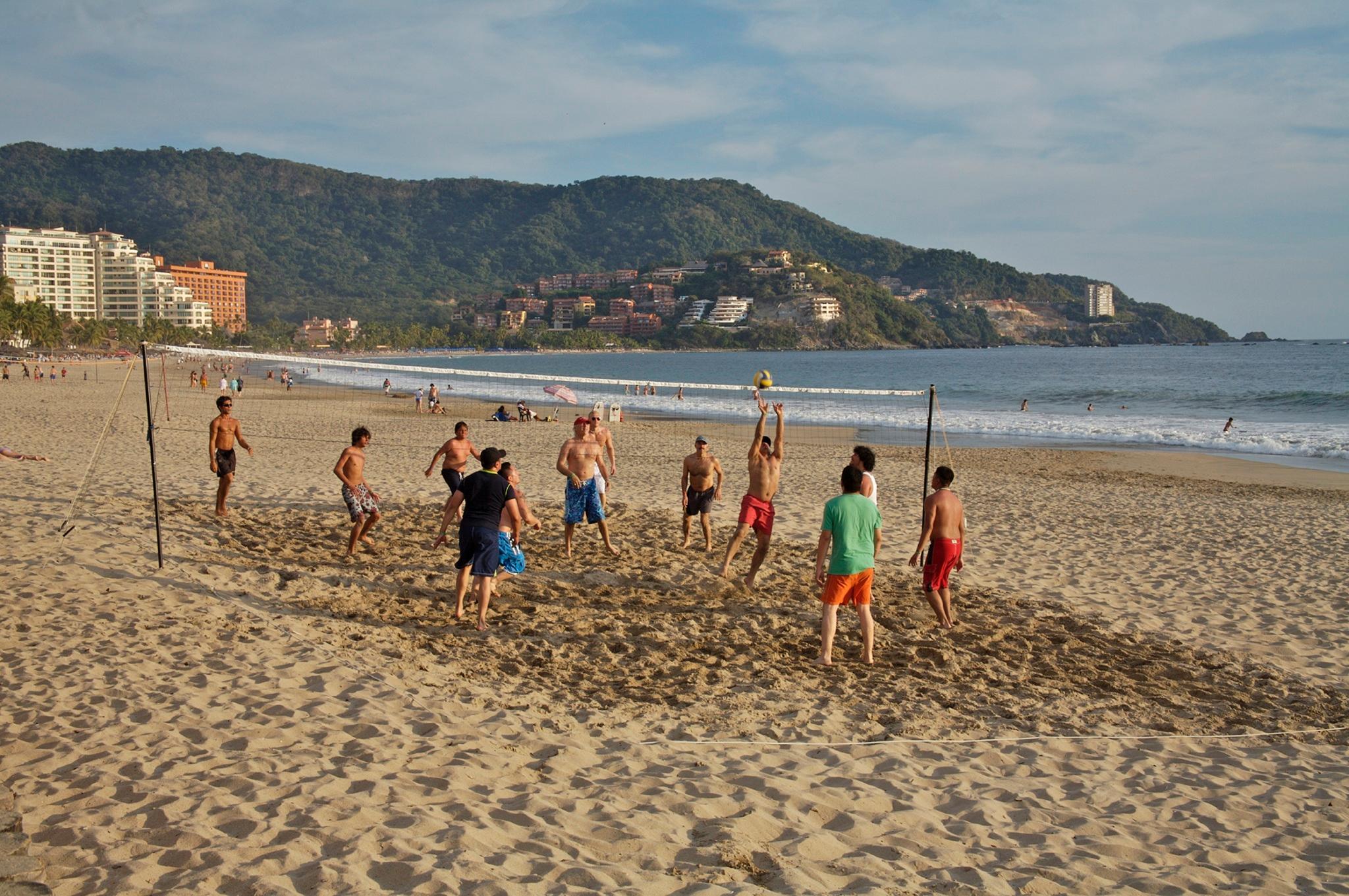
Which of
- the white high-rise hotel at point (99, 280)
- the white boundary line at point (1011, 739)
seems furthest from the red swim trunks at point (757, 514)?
the white high-rise hotel at point (99, 280)

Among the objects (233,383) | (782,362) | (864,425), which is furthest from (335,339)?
(864,425)

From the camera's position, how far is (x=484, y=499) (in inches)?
255

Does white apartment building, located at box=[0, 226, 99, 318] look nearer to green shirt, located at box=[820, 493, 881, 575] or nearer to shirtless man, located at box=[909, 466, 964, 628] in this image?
shirtless man, located at box=[909, 466, 964, 628]

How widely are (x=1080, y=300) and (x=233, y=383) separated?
184 meters

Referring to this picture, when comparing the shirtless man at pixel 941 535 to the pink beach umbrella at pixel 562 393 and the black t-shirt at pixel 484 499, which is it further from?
the pink beach umbrella at pixel 562 393

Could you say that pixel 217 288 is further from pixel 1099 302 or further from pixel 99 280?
pixel 1099 302

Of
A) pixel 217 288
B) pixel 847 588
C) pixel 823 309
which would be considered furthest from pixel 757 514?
pixel 217 288

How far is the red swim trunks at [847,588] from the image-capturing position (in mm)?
5855

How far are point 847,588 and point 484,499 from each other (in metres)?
2.45

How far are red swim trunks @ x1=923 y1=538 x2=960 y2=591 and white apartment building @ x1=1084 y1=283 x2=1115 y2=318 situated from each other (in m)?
200

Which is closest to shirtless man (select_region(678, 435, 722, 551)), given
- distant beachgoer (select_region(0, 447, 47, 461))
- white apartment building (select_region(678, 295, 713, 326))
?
distant beachgoer (select_region(0, 447, 47, 461))

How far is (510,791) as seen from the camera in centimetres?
406

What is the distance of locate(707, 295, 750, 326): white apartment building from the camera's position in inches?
6216

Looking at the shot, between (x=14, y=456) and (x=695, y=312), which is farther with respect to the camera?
(x=695, y=312)
